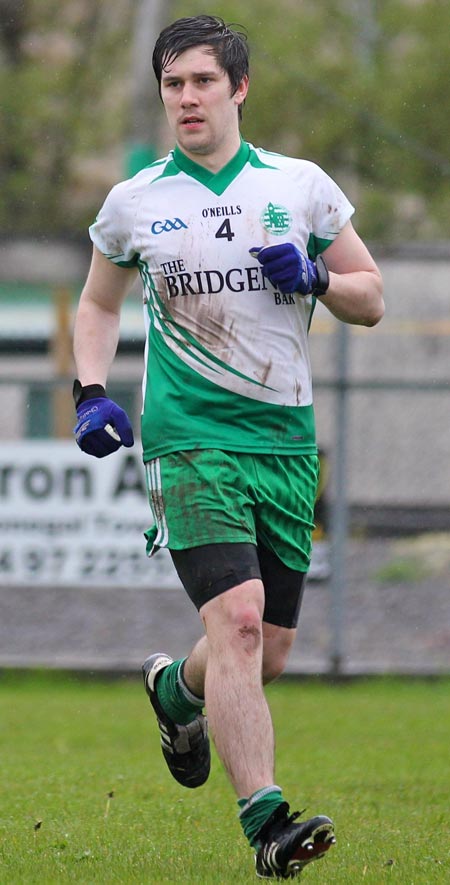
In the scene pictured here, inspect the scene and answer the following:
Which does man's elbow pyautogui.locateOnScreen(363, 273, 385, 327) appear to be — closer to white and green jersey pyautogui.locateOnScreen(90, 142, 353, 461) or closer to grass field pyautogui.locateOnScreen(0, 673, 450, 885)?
white and green jersey pyautogui.locateOnScreen(90, 142, 353, 461)

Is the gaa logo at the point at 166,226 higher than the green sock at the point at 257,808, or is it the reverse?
the gaa logo at the point at 166,226

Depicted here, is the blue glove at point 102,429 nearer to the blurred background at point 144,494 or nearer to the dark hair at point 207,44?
the dark hair at point 207,44

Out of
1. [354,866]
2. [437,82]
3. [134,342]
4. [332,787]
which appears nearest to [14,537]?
[134,342]

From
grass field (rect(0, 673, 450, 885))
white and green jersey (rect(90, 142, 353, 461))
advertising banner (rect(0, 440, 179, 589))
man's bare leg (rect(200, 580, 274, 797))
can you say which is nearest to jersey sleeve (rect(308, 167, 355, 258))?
white and green jersey (rect(90, 142, 353, 461))

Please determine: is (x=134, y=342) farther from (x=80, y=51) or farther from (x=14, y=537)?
(x=80, y=51)

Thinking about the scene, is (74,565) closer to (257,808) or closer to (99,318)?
(99,318)

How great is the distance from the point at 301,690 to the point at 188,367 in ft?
19.7

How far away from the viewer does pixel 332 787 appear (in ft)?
21.0

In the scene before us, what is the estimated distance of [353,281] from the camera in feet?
15.6

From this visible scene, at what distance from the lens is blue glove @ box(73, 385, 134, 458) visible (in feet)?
15.7

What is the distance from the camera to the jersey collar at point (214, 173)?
473cm

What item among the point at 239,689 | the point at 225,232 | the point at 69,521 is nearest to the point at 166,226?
the point at 225,232

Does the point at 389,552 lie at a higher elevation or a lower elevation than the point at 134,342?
lower

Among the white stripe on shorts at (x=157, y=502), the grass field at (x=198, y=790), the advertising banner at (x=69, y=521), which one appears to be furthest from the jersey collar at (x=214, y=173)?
the advertising banner at (x=69, y=521)
